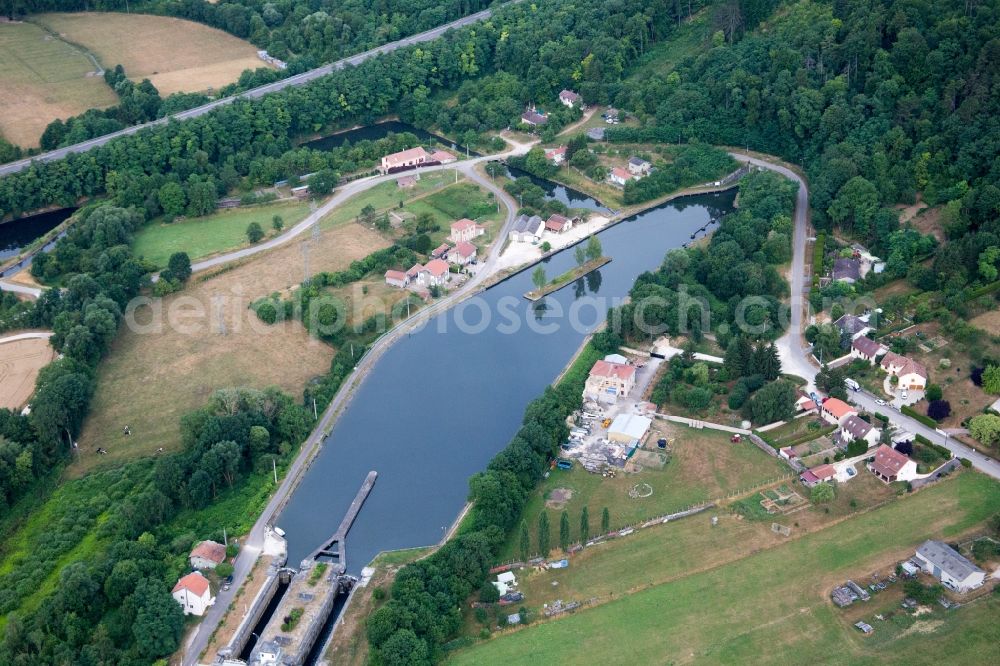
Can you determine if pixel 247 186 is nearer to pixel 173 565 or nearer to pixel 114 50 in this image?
pixel 114 50

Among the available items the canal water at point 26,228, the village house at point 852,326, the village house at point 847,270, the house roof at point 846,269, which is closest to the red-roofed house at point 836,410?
the village house at point 852,326

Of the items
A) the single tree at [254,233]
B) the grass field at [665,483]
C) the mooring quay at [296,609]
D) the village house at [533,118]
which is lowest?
the mooring quay at [296,609]

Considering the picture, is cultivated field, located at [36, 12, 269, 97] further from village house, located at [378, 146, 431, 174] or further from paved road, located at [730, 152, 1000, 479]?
paved road, located at [730, 152, 1000, 479]

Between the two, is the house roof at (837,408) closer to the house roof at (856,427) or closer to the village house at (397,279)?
the house roof at (856,427)

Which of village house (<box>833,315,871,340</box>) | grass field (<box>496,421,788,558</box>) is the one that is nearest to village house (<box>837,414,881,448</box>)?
grass field (<box>496,421,788,558</box>)

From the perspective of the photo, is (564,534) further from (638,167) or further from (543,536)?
(638,167)

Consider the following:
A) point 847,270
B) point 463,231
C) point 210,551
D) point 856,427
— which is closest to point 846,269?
point 847,270
